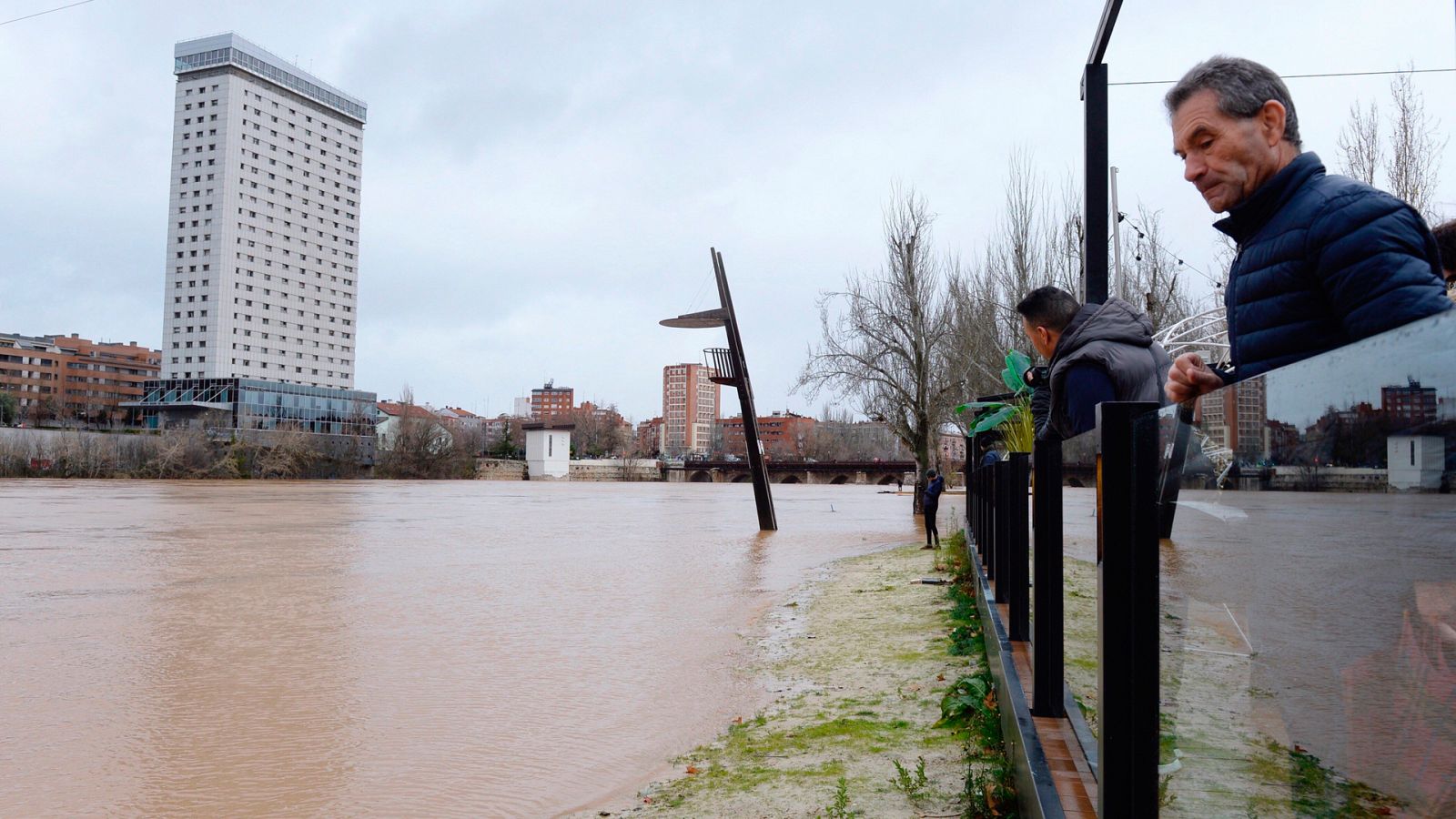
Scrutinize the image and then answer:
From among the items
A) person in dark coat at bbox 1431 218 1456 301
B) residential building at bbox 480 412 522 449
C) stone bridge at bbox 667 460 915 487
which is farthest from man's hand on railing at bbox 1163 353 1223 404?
residential building at bbox 480 412 522 449

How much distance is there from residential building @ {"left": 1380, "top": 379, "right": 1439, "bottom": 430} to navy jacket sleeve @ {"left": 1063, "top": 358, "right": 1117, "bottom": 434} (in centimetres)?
216

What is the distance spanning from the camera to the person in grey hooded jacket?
2943mm

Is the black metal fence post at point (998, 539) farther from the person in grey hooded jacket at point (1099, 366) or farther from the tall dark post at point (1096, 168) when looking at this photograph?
the person in grey hooded jacket at point (1099, 366)

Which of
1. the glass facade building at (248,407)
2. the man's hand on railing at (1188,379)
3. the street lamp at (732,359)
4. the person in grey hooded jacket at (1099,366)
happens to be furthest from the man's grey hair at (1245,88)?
the glass facade building at (248,407)

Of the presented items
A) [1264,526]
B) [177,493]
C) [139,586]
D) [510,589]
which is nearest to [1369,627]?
[1264,526]

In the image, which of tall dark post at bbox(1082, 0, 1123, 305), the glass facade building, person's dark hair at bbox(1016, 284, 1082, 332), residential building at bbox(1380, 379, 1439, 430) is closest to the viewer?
residential building at bbox(1380, 379, 1439, 430)

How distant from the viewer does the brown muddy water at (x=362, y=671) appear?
5.34 meters

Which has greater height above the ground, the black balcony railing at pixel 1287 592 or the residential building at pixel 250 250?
the residential building at pixel 250 250

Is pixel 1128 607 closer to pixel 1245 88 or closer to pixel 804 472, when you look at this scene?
pixel 1245 88

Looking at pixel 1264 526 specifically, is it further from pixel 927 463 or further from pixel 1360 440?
pixel 927 463

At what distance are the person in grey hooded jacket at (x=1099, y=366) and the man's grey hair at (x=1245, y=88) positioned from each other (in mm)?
924

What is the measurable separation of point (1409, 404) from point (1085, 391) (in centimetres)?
229

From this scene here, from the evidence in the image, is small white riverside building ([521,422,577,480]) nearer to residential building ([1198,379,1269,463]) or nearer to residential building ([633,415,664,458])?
residential building ([633,415,664,458])

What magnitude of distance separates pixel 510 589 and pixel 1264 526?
12.8 m
